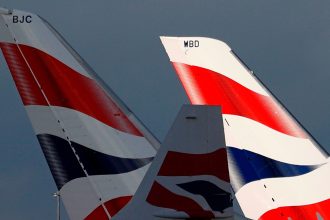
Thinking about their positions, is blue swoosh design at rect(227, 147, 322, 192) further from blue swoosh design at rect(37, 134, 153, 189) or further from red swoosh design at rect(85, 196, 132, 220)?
red swoosh design at rect(85, 196, 132, 220)

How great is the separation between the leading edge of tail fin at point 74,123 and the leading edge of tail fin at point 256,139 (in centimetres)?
409

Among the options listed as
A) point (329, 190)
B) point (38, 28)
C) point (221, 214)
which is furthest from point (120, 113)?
point (221, 214)

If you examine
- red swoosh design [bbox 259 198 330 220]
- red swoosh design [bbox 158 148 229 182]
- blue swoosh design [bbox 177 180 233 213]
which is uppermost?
red swoosh design [bbox 259 198 330 220]

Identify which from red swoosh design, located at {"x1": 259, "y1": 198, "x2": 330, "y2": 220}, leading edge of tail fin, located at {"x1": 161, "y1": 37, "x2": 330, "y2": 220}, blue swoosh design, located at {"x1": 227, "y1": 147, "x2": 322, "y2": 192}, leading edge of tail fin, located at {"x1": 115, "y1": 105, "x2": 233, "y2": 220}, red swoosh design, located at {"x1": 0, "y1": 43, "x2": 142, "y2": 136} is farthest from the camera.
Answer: blue swoosh design, located at {"x1": 227, "y1": 147, "x2": 322, "y2": 192}

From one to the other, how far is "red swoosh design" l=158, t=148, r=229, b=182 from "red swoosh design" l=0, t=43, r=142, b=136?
768 cm

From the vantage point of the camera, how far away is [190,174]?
2698cm

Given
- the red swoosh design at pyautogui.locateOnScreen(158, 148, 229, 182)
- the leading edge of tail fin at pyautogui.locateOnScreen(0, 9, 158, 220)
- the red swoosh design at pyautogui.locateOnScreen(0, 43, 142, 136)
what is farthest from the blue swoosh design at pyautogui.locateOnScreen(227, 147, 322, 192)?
the red swoosh design at pyautogui.locateOnScreen(158, 148, 229, 182)

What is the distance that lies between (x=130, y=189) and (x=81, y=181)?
127 centimetres

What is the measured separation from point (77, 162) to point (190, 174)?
781 centimetres

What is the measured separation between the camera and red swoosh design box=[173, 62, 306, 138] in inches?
1506

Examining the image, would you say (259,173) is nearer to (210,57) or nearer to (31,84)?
(210,57)

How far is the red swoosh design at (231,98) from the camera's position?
3825 cm

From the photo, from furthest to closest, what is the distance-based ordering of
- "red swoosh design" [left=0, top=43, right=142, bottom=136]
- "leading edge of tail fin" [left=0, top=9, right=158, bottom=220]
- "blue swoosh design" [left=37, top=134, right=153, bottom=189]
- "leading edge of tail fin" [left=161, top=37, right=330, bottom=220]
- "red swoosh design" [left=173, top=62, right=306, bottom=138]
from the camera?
"red swoosh design" [left=173, top=62, right=306, bottom=138]
"leading edge of tail fin" [left=161, top=37, right=330, bottom=220]
"red swoosh design" [left=0, top=43, right=142, bottom=136]
"blue swoosh design" [left=37, top=134, right=153, bottom=189]
"leading edge of tail fin" [left=0, top=9, right=158, bottom=220]

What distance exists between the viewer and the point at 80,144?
34.6 meters
